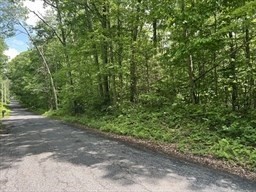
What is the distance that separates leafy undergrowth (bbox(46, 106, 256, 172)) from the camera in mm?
6864

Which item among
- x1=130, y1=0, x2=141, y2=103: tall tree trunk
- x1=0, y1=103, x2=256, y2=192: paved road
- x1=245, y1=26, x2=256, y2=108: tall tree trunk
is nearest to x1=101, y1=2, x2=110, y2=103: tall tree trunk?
x1=130, y1=0, x2=141, y2=103: tall tree trunk

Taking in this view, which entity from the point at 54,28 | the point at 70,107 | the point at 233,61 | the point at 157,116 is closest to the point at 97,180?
the point at 157,116

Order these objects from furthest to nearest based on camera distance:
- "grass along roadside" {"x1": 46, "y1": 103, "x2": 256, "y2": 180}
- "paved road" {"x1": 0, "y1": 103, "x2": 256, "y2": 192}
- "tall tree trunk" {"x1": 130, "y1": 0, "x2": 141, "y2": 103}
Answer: "tall tree trunk" {"x1": 130, "y1": 0, "x2": 141, "y2": 103} < "grass along roadside" {"x1": 46, "y1": 103, "x2": 256, "y2": 180} < "paved road" {"x1": 0, "y1": 103, "x2": 256, "y2": 192}

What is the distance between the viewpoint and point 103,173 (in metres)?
5.65

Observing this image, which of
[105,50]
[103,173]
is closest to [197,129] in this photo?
[103,173]

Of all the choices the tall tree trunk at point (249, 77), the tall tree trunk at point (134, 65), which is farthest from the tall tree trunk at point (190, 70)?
the tall tree trunk at point (134, 65)

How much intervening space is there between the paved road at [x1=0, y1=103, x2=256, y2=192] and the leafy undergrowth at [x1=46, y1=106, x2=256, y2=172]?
Answer: 3.89 ft

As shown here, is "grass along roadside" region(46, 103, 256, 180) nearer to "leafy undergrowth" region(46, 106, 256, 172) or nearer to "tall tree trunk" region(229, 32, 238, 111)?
"leafy undergrowth" region(46, 106, 256, 172)

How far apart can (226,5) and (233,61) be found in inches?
85.3

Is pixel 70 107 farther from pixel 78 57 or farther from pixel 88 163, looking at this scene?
pixel 88 163

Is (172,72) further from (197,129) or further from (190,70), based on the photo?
(197,129)

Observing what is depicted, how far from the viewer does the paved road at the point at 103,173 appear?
4.84 m

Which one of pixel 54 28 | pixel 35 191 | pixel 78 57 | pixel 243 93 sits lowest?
pixel 35 191

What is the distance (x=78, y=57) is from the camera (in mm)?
17156
